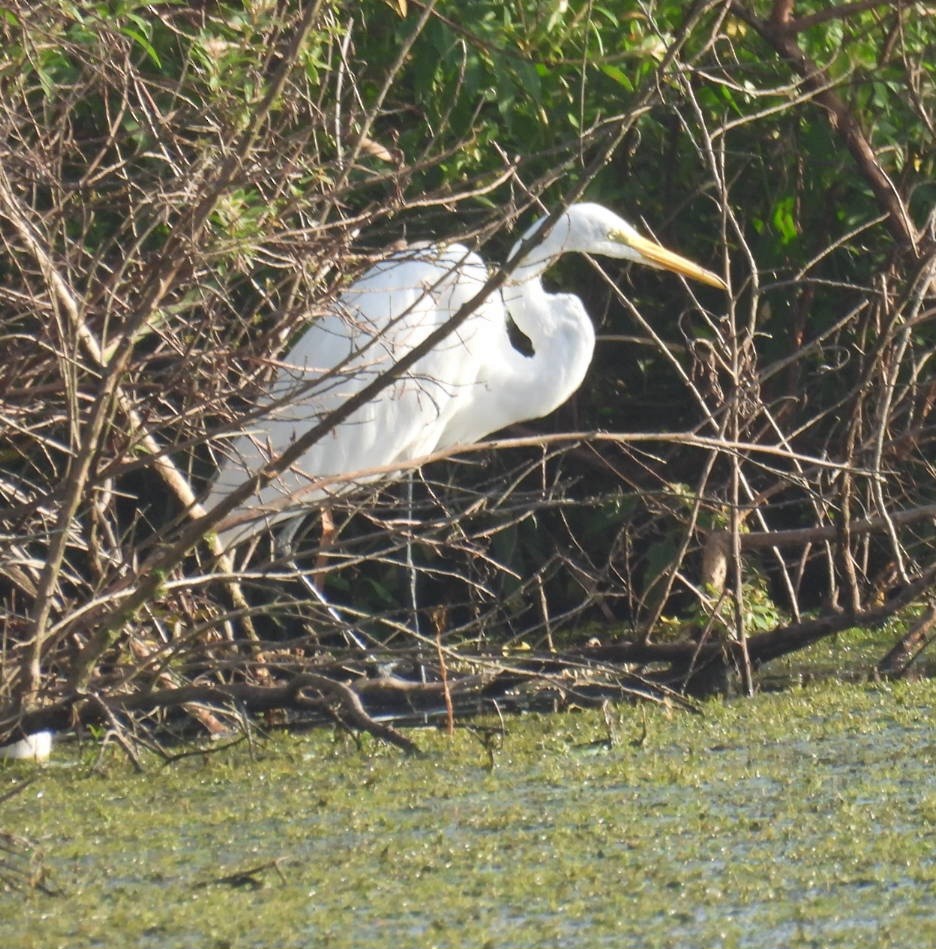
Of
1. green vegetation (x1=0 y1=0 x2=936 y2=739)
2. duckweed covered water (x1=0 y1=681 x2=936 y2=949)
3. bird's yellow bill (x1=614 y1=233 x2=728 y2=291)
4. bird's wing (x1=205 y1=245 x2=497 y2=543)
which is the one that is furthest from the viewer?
bird's yellow bill (x1=614 y1=233 x2=728 y2=291)

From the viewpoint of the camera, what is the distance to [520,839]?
2.56 metres

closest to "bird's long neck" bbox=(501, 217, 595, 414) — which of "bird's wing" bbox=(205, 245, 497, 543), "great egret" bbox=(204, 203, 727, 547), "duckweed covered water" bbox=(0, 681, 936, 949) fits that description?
"great egret" bbox=(204, 203, 727, 547)

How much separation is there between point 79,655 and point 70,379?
53 centimetres

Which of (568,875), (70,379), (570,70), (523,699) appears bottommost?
(523,699)

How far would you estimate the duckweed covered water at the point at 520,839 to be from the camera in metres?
2.12

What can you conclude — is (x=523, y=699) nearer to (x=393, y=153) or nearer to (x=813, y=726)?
(x=813, y=726)

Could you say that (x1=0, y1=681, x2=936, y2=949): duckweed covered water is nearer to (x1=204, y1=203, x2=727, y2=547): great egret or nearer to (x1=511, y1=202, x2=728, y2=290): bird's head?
(x1=204, y1=203, x2=727, y2=547): great egret

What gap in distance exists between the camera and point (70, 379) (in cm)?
246

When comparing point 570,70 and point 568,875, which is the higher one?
point 570,70

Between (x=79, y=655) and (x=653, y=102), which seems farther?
(x=79, y=655)

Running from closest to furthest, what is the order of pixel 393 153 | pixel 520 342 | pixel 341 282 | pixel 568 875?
pixel 568 875, pixel 341 282, pixel 393 153, pixel 520 342

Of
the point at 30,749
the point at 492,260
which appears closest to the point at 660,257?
the point at 492,260

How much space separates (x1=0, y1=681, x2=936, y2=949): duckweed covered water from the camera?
2.12 m

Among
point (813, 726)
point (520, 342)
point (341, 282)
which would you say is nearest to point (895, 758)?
point (813, 726)
